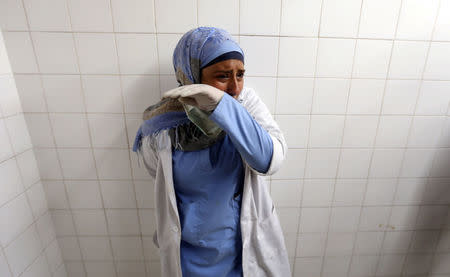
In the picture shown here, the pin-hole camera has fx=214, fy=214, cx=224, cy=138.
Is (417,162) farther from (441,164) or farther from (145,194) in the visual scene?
(145,194)

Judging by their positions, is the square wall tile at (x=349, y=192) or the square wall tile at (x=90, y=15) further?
the square wall tile at (x=349, y=192)

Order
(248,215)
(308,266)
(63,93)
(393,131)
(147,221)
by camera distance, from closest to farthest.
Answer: (248,215) < (63,93) < (393,131) < (147,221) < (308,266)

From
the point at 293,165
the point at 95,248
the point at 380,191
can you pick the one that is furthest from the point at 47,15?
the point at 380,191

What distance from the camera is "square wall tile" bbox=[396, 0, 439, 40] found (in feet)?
3.08

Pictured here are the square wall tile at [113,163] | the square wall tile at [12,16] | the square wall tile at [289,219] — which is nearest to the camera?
the square wall tile at [12,16]

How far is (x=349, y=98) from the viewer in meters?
1.05

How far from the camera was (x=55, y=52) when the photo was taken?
946 mm

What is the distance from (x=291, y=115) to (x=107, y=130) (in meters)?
0.91

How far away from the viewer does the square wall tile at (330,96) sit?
1.02 metres

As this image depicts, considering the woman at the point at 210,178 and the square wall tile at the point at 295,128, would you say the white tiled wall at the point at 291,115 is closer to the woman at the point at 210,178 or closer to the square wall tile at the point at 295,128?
the square wall tile at the point at 295,128

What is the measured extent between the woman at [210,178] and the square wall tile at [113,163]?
0.99ft

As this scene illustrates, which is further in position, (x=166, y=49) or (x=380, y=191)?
(x=380, y=191)

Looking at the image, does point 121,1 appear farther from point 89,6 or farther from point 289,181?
point 289,181

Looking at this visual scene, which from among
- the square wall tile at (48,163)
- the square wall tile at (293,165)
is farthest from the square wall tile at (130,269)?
the square wall tile at (293,165)
